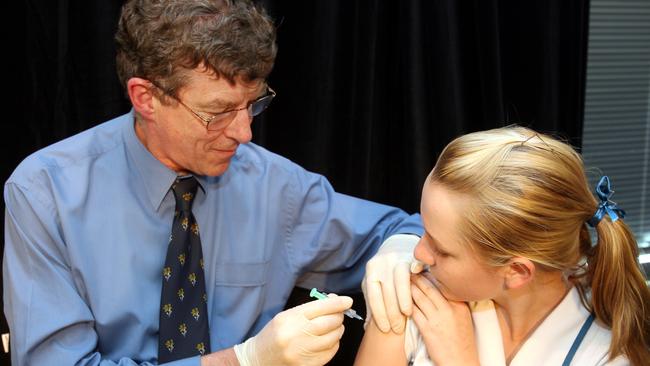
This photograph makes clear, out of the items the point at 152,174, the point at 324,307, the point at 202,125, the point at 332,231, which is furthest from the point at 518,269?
the point at 152,174

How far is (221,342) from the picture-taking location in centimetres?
181

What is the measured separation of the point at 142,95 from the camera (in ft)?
5.46

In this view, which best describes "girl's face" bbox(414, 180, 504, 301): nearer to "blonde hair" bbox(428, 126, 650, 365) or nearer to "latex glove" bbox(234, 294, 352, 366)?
"blonde hair" bbox(428, 126, 650, 365)

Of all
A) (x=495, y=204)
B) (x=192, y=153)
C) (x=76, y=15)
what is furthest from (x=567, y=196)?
(x=76, y=15)

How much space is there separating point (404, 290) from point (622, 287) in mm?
406

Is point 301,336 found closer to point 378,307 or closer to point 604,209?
point 378,307

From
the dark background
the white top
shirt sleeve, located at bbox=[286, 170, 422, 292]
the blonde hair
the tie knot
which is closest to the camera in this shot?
the blonde hair

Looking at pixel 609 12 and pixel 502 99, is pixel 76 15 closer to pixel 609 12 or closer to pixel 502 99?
pixel 502 99

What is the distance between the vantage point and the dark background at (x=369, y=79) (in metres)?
2.19

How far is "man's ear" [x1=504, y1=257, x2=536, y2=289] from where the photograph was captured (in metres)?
1.44

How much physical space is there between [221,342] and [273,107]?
87 cm

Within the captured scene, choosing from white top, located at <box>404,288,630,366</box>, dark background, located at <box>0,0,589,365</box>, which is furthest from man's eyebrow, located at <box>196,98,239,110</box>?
dark background, located at <box>0,0,589,365</box>

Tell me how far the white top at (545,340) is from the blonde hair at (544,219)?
4 cm

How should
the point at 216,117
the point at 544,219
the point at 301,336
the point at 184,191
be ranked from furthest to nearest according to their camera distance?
the point at 184,191 < the point at 216,117 < the point at 301,336 < the point at 544,219
